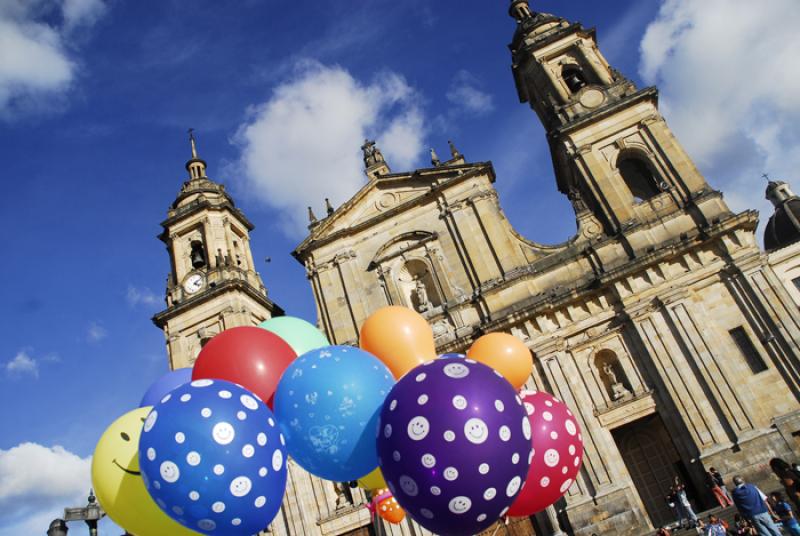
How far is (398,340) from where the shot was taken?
287 inches

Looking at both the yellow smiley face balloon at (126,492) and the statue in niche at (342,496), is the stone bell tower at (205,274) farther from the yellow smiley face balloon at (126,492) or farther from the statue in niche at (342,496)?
the yellow smiley face balloon at (126,492)

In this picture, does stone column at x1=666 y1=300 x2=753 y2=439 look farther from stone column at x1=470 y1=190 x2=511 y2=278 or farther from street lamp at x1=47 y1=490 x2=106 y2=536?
street lamp at x1=47 y1=490 x2=106 y2=536

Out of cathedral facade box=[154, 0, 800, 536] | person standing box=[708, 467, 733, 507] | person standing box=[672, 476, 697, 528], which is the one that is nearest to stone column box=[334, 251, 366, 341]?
cathedral facade box=[154, 0, 800, 536]

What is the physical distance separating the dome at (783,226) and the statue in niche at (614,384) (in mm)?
28175

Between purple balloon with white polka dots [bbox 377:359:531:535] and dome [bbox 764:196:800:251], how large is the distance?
41.3m

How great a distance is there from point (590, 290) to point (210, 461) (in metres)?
15.2

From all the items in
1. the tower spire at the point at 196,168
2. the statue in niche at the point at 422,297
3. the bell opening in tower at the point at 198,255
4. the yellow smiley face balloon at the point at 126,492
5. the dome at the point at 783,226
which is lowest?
the yellow smiley face balloon at the point at 126,492

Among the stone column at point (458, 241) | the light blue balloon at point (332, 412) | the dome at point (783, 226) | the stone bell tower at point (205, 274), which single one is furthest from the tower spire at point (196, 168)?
the dome at point (783, 226)

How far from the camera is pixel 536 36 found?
24062mm

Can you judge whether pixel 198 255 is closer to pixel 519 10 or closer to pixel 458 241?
pixel 458 241

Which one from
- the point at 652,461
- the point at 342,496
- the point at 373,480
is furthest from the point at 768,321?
the point at 342,496

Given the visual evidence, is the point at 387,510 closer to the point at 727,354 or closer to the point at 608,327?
the point at 608,327

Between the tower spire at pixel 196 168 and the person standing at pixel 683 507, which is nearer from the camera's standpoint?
the person standing at pixel 683 507

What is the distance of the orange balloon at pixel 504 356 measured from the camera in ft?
25.3
